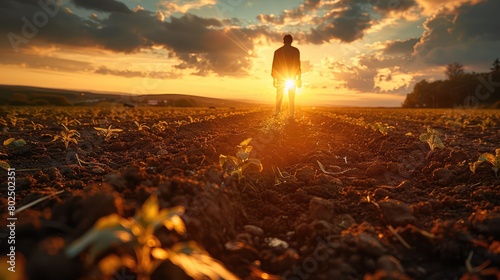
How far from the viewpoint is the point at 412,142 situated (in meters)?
5.70

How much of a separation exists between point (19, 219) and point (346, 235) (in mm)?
2163

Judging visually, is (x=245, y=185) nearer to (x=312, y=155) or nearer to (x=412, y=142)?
(x=312, y=155)

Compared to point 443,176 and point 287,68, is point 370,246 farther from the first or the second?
point 287,68

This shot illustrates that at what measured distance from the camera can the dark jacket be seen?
12.5 meters

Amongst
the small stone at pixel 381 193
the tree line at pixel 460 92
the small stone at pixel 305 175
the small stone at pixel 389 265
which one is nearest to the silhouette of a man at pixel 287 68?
the small stone at pixel 305 175

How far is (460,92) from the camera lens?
6075cm

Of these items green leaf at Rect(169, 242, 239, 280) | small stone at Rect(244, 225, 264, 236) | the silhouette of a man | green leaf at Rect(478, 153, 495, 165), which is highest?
the silhouette of a man

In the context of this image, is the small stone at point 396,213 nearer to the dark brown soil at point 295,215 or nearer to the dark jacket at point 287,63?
the dark brown soil at point 295,215

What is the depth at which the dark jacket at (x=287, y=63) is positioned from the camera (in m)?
12.5

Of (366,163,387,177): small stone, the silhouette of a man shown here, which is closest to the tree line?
the silhouette of a man

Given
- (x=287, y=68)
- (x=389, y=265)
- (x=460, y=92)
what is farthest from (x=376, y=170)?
(x=460, y=92)

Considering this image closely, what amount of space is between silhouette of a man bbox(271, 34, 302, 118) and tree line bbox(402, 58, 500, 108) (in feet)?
179

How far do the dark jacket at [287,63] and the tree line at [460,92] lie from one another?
180 ft

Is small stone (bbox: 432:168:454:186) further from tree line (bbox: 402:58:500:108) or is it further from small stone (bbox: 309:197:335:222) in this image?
tree line (bbox: 402:58:500:108)
